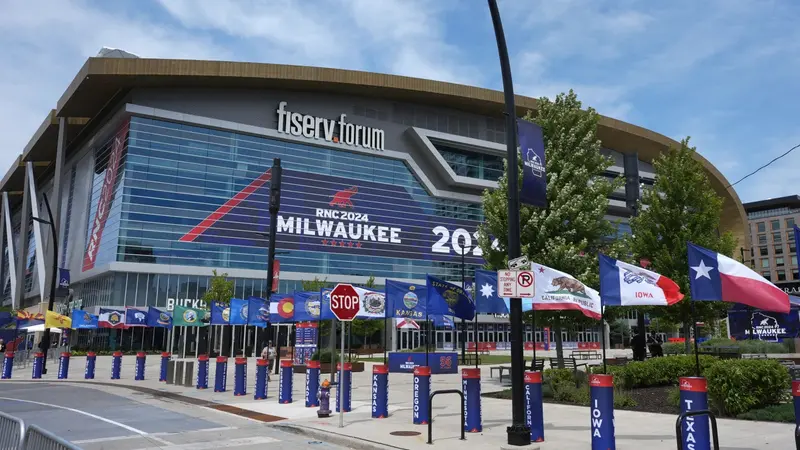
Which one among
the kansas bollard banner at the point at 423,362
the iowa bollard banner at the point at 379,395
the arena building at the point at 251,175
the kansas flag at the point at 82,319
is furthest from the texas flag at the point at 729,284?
the arena building at the point at 251,175

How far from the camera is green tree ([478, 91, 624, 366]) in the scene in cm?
2112

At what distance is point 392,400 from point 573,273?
24.4 ft

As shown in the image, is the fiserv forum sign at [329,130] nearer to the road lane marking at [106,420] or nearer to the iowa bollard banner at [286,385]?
the road lane marking at [106,420]

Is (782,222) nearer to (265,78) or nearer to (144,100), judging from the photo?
(265,78)

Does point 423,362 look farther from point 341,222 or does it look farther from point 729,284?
point 341,222

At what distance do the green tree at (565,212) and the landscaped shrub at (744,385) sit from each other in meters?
7.38

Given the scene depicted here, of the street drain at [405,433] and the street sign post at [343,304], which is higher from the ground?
the street sign post at [343,304]

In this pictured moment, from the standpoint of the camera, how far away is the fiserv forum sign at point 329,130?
6725cm

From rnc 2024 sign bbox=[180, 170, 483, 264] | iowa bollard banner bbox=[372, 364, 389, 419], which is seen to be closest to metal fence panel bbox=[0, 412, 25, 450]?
iowa bollard banner bbox=[372, 364, 389, 419]

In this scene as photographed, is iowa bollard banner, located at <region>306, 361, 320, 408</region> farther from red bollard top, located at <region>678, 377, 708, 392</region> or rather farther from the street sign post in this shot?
red bollard top, located at <region>678, 377, 708, 392</region>

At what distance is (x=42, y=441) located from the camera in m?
5.99

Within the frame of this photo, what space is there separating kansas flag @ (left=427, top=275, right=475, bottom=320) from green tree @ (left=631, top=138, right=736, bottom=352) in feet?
39.2

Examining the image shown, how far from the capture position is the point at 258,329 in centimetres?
6066

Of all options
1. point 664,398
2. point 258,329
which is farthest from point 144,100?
point 664,398
